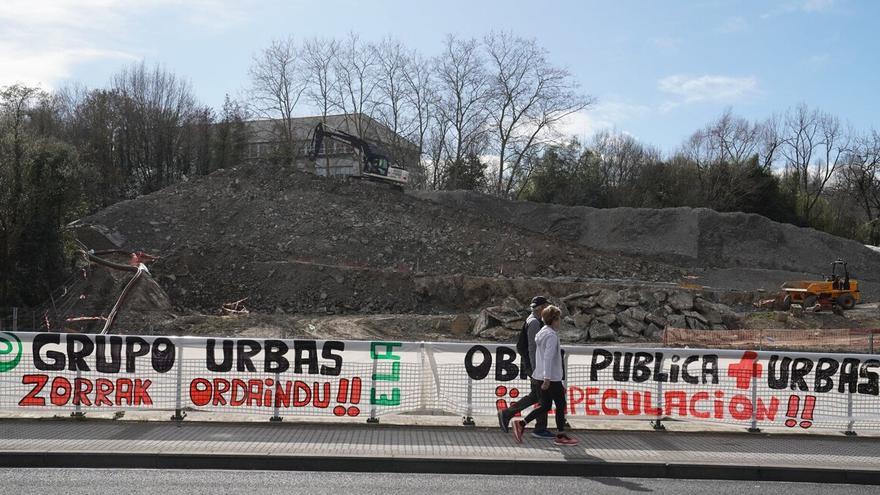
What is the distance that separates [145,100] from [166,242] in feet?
84.5

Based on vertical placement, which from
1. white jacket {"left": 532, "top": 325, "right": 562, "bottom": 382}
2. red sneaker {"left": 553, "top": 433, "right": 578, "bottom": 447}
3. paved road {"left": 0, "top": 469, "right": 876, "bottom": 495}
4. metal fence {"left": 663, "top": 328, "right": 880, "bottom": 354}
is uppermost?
white jacket {"left": 532, "top": 325, "right": 562, "bottom": 382}

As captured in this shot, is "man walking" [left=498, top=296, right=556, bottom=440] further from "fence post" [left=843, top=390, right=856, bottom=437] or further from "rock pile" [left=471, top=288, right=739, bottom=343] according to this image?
"rock pile" [left=471, top=288, right=739, bottom=343]

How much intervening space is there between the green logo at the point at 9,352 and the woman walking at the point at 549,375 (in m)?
6.24

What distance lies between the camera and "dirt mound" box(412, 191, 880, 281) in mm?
44469

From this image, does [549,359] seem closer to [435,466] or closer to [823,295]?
[435,466]

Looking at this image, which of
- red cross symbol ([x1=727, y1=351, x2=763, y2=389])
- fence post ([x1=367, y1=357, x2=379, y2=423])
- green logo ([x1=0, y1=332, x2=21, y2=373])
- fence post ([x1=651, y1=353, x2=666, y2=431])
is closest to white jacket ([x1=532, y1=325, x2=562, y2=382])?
fence post ([x1=651, y1=353, x2=666, y2=431])

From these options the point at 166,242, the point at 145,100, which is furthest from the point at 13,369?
the point at 145,100

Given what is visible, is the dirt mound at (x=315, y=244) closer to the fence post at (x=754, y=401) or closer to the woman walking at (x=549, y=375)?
the fence post at (x=754, y=401)

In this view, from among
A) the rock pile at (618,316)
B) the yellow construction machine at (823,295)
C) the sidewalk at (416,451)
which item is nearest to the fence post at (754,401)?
→ the sidewalk at (416,451)

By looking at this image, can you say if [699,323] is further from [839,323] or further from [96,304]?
[96,304]

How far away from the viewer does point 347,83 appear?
200ft

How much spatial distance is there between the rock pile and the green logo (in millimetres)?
15663

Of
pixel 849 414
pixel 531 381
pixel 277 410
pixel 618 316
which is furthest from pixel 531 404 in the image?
pixel 618 316

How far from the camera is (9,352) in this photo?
8875mm
